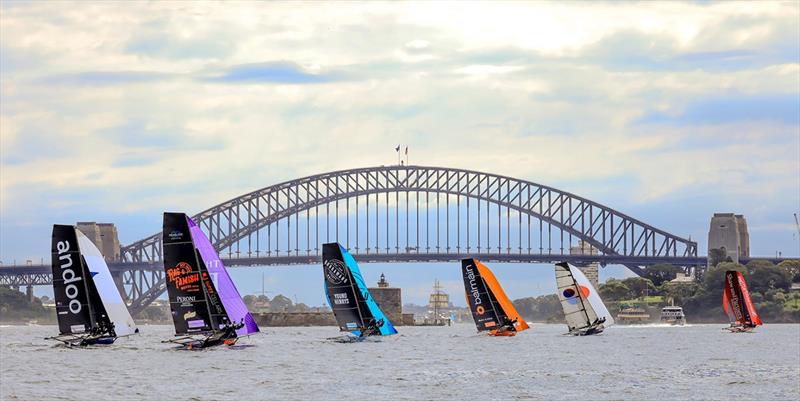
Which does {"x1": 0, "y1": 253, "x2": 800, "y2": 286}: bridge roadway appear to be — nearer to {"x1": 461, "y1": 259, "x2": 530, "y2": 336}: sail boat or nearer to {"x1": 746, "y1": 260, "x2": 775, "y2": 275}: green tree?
{"x1": 746, "y1": 260, "x2": 775, "y2": 275}: green tree

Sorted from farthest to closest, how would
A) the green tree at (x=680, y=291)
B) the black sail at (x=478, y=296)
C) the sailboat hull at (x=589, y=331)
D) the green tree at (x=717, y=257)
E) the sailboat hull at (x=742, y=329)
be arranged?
A: 1. the green tree at (x=717, y=257)
2. the green tree at (x=680, y=291)
3. the sailboat hull at (x=742, y=329)
4. the sailboat hull at (x=589, y=331)
5. the black sail at (x=478, y=296)

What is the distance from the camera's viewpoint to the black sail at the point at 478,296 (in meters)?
86.0

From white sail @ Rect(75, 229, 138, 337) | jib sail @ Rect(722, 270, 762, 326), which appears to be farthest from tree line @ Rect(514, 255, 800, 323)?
white sail @ Rect(75, 229, 138, 337)

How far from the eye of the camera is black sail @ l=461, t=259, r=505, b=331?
8600cm

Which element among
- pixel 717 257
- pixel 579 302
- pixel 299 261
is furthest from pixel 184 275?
pixel 717 257

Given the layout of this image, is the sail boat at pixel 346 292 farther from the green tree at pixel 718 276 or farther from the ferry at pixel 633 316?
the green tree at pixel 718 276

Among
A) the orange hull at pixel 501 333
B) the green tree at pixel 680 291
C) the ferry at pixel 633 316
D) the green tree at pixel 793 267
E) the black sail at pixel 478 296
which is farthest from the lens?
the green tree at pixel 793 267

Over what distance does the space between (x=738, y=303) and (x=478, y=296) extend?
32752mm

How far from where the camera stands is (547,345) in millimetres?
83938

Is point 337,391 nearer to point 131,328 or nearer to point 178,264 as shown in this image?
point 178,264

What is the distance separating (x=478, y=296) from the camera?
86.1 metres

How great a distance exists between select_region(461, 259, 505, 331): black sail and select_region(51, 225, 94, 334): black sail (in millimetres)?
28946

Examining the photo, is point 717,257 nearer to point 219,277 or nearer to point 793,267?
point 793,267

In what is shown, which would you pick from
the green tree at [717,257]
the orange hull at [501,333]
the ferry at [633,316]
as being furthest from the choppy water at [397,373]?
the green tree at [717,257]
